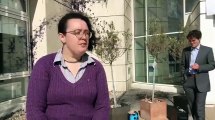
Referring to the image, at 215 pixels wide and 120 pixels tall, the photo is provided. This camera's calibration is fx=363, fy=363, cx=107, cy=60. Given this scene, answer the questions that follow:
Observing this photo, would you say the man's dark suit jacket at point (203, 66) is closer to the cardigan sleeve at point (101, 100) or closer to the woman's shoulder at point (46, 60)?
the cardigan sleeve at point (101, 100)

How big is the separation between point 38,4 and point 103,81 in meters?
6.53

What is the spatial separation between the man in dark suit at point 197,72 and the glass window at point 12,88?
12.2 feet

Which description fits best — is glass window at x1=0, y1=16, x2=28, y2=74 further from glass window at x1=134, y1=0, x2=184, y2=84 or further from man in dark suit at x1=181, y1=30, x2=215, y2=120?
glass window at x1=134, y1=0, x2=184, y2=84

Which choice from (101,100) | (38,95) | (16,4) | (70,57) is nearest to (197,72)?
(101,100)

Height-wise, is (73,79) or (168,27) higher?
(168,27)

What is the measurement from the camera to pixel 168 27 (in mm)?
13164

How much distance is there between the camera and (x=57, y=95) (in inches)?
94.1

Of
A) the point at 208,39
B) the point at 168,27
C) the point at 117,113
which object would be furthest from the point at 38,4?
the point at 168,27

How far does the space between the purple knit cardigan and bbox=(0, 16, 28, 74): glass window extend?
5.22 metres

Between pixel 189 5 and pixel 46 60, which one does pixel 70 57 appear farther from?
pixel 189 5

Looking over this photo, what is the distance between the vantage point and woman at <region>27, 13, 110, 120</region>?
2.40m

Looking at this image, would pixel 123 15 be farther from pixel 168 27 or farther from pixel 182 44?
pixel 182 44

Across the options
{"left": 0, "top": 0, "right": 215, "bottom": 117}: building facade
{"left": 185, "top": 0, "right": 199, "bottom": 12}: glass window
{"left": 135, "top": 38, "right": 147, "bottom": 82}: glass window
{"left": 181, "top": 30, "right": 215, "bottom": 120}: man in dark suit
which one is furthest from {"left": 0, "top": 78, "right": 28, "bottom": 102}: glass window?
{"left": 185, "top": 0, "right": 199, "bottom": 12}: glass window

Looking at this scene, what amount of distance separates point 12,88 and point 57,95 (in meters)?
5.96
